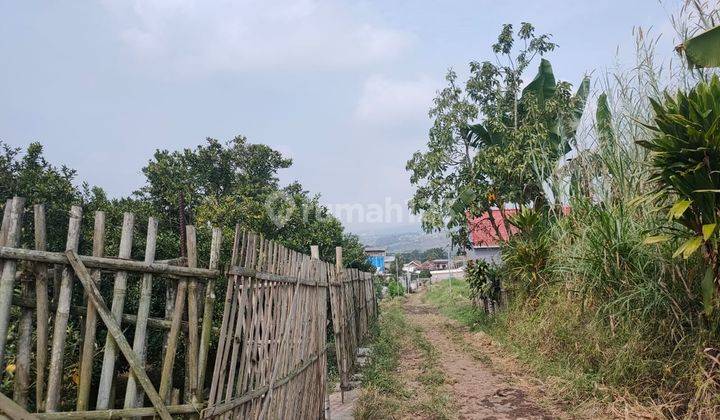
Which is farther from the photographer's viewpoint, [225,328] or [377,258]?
[377,258]

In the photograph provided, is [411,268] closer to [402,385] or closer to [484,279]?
[484,279]

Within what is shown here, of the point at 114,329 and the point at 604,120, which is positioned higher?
the point at 604,120

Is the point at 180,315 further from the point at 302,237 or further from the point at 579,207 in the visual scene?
the point at 302,237

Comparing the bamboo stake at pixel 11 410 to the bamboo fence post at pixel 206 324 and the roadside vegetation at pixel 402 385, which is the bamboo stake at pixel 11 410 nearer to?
the bamboo fence post at pixel 206 324

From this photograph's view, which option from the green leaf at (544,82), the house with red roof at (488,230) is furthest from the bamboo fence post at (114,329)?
the green leaf at (544,82)

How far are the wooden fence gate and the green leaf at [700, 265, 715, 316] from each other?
140 inches

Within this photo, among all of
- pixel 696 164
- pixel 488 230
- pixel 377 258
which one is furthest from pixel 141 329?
pixel 377 258

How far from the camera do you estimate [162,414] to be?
7.37ft

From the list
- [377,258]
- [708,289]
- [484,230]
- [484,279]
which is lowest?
[708,289]

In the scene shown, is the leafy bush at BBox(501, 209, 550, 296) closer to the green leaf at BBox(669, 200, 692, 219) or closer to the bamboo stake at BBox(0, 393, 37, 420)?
the green leaf at BBox(669, 200, 692, 219)

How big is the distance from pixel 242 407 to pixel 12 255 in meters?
1.53

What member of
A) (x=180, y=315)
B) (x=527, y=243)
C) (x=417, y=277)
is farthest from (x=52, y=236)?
(x=417, y=277)

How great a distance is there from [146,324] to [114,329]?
0.16 metres

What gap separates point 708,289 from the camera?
435cm
